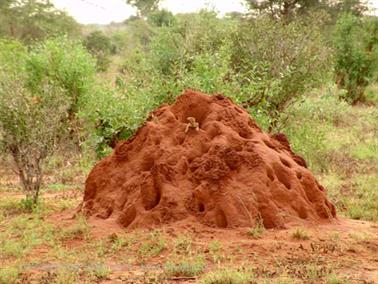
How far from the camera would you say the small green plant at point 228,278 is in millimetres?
5230

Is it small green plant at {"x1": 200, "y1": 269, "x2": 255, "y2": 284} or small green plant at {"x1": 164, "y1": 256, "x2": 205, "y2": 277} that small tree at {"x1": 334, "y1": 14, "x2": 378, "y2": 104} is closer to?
small green plant at {"x1": 164, "y1": 256, "x2": 205, "y2": 277}

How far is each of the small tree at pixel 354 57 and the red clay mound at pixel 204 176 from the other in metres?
15.1

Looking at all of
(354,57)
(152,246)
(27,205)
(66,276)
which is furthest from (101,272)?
(354,57)

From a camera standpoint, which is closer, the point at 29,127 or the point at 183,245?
the point at 183,245

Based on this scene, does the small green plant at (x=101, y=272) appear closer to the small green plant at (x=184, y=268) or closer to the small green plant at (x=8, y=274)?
the small green plant at (x=184, y=268)

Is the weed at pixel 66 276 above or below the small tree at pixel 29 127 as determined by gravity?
below

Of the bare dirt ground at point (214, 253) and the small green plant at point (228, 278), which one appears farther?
the bare dirt ground at point (214, 253)

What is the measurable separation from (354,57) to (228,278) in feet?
60.4

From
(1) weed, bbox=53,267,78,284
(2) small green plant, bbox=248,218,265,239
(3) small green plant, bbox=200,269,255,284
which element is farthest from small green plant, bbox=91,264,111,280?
(2) small green plant, bbox=248,218,265,239

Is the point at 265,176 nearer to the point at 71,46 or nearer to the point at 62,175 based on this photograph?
the point at 62,175

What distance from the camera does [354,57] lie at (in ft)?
73.6

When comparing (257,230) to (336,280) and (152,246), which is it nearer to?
(152,246)

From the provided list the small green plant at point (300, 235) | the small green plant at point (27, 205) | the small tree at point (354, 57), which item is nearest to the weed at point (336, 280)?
the small green plant at point (300, 235)

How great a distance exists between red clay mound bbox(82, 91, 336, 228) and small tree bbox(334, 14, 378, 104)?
15.1 metres
